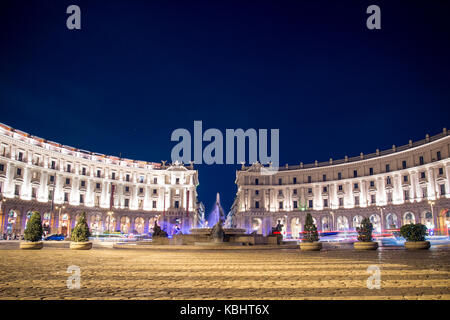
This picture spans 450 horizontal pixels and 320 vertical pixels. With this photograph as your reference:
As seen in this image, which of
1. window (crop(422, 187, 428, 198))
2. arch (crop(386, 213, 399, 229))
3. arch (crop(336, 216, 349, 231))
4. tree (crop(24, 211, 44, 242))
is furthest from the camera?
arch (crop(336, 216, 349, 231))

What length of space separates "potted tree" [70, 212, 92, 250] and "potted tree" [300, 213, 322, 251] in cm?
1528

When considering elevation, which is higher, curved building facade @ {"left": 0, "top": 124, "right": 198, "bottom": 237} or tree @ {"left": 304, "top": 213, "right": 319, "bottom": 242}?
curved building facade @ {"left": 0, "top": 124, "right": 198, "bottom": 237}

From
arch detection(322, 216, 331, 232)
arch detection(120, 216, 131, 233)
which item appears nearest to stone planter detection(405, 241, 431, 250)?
arch detection(322, 216, 331, 232)

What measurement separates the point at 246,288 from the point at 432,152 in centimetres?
6148

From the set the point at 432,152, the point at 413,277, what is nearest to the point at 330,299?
the point at 413,277

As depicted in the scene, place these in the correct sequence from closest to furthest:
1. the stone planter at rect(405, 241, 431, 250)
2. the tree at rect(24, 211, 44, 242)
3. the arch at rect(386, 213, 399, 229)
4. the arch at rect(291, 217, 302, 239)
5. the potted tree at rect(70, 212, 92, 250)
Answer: the stone planter at rect(405, 241, 431, 250), the tree at rect(24, 211, 44, 242), the potted tree at rect(70, 212, 92, 250), the arch at rect(386, 213, 399, 229), the arch at rect(291, 217, 302, 239)

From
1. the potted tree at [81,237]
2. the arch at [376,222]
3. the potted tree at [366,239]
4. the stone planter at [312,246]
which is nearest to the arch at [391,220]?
the arch at [376,222]

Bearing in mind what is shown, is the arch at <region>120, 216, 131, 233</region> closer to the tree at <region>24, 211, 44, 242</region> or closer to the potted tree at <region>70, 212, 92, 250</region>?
the potted tree at <region>70, 212, 92, 250</region>

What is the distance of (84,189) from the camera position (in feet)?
219

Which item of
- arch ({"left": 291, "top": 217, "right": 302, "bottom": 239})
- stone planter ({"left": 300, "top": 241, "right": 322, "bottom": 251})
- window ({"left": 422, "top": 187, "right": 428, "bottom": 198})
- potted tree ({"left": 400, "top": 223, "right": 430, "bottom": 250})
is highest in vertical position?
window ({"left": 422, "top": 187, "right": 428, "bottom": 198})

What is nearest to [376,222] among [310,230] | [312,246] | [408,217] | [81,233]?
[408,217]

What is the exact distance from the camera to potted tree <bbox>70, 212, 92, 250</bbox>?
22688 millimetres

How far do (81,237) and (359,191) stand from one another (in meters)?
60.2
